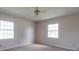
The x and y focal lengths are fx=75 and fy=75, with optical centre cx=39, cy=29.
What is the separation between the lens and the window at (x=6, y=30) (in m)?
4.45

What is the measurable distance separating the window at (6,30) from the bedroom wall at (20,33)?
228 millimetres

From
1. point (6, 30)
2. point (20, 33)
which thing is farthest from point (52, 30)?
point (6, 30)

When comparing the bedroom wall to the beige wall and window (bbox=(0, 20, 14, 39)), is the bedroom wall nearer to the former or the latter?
window (bbox=(0, 20, 14, 39))

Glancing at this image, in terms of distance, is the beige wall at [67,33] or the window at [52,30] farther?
the window at [52,30]

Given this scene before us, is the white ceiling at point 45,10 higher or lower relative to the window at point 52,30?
higher

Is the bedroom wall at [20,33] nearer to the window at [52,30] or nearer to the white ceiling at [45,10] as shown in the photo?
the white ceiling at [45,10]

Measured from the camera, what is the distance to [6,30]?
477cm

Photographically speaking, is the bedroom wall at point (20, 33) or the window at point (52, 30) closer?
the bedroom wall at point (20, 33)

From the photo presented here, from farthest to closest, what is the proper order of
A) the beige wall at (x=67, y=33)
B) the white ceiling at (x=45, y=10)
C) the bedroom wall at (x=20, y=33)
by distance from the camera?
the bedroom wall at (x=20, y=33)
the beige wall at (x=67, y=33)
the white ceiling at (x=45, y=10)

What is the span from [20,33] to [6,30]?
1214 mm

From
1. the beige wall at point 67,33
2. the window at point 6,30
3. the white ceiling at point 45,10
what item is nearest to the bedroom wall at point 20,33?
the window at point 6,30

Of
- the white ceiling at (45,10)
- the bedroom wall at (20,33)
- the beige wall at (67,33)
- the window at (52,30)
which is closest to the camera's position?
the white ceiling at (45,10)

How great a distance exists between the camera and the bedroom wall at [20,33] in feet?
14.6

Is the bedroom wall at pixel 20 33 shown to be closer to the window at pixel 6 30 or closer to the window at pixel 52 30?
the window at pixel 6 30
